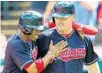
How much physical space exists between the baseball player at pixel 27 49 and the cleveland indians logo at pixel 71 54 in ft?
0.39

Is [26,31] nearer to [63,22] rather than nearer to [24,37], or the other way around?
[24,37]

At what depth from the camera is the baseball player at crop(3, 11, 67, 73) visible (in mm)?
5293

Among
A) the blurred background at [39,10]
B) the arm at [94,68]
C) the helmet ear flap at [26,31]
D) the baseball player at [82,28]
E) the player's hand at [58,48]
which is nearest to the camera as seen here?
the helmet ear flap at [26,31]

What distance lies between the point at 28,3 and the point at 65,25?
3.68 m

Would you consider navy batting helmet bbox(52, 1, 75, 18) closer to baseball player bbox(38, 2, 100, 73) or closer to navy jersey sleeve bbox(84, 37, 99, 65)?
baseball player bbox(38, 2, 100, 73)

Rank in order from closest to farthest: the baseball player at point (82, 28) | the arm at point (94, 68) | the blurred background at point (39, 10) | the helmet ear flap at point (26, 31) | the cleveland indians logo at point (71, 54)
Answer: the helmet ear flap at point (26, 31), the cleveland indians logo at point (71, 54), the baseball player at point (82, 28), the arm at point (94, 68), the blurred background at point (39, 10)

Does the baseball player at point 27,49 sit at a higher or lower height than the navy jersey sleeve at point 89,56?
higher

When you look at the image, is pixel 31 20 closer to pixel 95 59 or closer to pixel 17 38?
pixel 17 38

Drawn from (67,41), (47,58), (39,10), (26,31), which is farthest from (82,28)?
(39,10)

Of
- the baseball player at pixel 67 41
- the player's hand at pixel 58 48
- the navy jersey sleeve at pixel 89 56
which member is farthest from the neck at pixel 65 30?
the navy jersey sleeve at pixel 89 56

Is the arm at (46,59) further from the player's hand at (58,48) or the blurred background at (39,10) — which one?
the blurred background at (39,10)

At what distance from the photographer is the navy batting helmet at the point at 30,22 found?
5289 millimetres

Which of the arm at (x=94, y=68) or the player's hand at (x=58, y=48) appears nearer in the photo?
the player's hand at (x=58, y=48)

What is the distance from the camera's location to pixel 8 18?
9156mm
